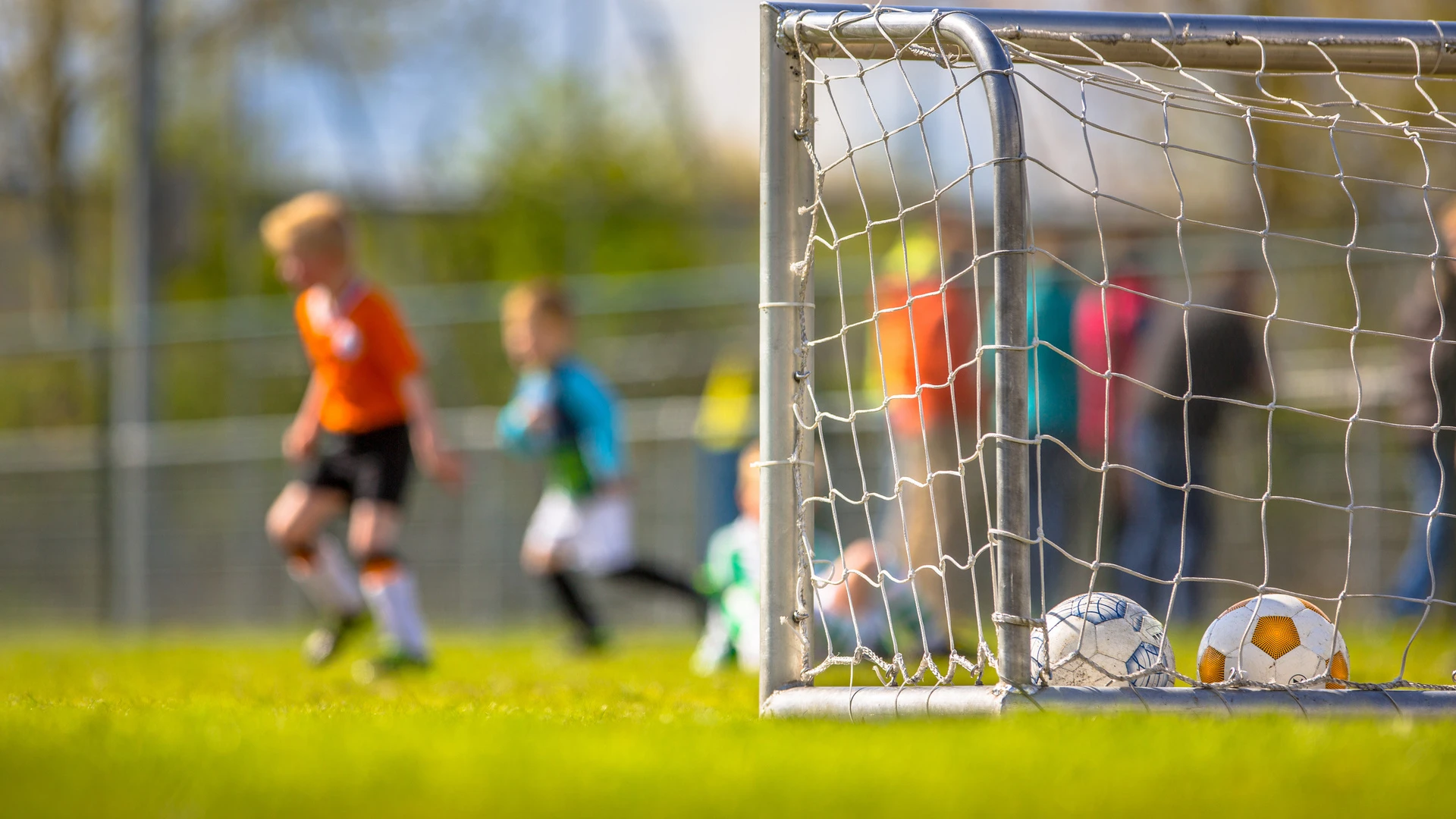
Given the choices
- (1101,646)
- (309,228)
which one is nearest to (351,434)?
(309,228)

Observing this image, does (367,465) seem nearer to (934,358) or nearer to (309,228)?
(309,228)

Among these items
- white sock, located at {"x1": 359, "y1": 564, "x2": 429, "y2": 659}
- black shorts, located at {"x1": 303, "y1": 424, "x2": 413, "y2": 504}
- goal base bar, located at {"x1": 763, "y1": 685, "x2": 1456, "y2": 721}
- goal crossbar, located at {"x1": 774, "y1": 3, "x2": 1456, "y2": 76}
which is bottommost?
white sock, located at {"x1": 359, "y1": 564, "x2": 429, "y2": 659}

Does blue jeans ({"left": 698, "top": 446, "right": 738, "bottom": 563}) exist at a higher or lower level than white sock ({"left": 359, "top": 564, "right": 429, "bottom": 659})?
lower

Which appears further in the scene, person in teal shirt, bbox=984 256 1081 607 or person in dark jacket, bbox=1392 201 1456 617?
person in teal shirt, bbox=984 256 1081 607

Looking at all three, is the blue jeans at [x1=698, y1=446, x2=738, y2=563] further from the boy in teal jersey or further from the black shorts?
the black shorts

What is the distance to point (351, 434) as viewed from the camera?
5.80 meters

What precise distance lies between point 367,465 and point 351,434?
0.14 m

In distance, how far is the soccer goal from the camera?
3379mm

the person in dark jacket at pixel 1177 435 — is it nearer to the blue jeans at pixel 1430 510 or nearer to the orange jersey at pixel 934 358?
the blue jeans at pixel 1430 510

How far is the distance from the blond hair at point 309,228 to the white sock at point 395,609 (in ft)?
4.19

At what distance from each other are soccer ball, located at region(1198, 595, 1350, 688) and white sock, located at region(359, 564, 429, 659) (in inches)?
122

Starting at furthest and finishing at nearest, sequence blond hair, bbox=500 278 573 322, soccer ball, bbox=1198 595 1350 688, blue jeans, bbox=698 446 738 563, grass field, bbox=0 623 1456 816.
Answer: blue jeans, bbox=698 446 738 563, blond hair, bbox=500 278 573 322, soccer ball, bbox=1198 595 1350 688, grass field, bbox=0 623 1456 816

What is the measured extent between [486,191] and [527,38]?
74.4 inches

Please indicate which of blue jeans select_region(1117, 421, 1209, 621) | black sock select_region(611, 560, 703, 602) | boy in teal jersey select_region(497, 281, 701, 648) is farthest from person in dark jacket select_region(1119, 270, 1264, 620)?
boy in teal jersey select_region(497, 281, 701, 648)
